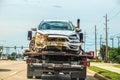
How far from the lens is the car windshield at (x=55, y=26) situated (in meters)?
21.3

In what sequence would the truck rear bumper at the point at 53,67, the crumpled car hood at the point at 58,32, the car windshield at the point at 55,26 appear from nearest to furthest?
the truck rear bumper at the point at 53,67
the crumpled car hood at the point at 58,32
the car windshield at the point at 55,26

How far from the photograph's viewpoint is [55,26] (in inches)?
844

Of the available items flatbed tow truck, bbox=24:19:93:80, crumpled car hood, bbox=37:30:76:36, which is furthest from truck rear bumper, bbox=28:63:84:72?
crumpled car hood, bbox=37:30:76:36

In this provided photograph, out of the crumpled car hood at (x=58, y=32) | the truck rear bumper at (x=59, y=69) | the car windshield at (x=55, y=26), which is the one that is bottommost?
the truck rear bumper at (x=59, y=69)

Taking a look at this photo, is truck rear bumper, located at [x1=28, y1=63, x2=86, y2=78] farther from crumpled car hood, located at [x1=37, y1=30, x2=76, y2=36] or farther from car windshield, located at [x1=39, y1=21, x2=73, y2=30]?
car windshield, located at [x1=39, y1=21, x2=73, y2=30]

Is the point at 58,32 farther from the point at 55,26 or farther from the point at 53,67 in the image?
the point at 53,67

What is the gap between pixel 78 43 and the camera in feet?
→ 64.3

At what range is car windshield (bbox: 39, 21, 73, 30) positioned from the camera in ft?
69.8

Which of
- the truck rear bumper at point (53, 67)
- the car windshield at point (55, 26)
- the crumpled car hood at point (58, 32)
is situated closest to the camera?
the truck rear bumper at point (53, 67)

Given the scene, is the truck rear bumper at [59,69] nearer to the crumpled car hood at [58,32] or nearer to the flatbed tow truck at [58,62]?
the flatbed tow truck at [58,62]

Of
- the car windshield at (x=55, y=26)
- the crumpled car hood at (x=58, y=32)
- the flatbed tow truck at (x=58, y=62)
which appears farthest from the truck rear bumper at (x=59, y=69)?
the car windshield at (x=55, y=26)

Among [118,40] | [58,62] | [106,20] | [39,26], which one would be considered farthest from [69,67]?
[118,40]

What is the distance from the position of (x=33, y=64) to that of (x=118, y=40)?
11866 centimetres

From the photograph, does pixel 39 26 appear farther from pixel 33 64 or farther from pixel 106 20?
pixel 106 20
